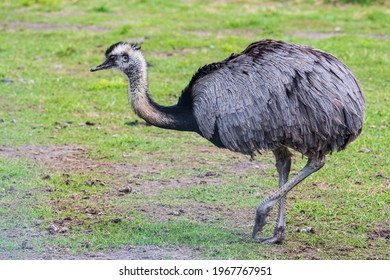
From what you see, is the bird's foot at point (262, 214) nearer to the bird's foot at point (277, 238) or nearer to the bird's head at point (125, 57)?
the bird's foot at point (277, 238)

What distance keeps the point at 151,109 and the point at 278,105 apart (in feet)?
3.26

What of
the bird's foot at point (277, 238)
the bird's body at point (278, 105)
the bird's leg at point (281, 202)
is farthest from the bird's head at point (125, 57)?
the bird's foot at point (277, 238)

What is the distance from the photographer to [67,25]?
15.9 m

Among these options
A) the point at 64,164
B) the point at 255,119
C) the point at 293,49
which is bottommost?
the point at 64,164

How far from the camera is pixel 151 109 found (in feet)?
20.6

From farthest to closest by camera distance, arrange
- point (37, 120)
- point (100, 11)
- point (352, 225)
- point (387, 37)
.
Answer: point (100, 11), point (387, 37), point (37, 120), point (352, 225)

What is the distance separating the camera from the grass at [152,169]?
6164 millimetres

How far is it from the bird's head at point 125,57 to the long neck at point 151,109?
0.08 feet

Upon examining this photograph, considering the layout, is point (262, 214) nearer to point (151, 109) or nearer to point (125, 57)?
point (151, 109)

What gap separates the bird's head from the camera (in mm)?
6512

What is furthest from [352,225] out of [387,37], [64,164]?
[387,37]

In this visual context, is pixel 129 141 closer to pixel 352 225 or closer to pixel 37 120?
pixel 37 120

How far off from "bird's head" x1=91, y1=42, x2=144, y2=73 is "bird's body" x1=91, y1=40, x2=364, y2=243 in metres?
0.59

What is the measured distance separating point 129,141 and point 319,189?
2.32 m
